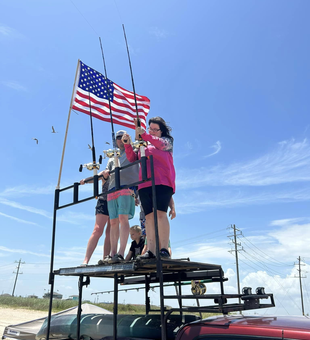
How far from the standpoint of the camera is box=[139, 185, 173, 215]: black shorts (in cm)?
359

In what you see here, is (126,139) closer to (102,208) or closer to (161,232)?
(161,232)

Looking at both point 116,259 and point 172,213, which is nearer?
point 116,259

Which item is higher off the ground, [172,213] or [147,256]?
[172,213]

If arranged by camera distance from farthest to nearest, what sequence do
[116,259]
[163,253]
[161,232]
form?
[116,259] < [161,232] < [163,253]

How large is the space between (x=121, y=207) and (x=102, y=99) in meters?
2.60

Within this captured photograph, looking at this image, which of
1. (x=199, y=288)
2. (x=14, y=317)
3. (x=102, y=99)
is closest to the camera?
(x=199, y=288)

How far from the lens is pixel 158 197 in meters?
3.60

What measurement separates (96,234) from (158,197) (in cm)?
182

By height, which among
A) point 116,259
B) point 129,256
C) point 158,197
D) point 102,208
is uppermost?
point 102,208

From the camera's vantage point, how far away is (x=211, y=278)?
4086 mm

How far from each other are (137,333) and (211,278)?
1200 mm

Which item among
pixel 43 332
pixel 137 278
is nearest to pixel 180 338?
pixel 137 278

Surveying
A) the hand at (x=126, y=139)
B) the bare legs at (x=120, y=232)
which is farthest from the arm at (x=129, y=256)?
the hand at (x=126, y=139)

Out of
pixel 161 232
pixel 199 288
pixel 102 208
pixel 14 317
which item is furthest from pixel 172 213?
pixel 14 317
